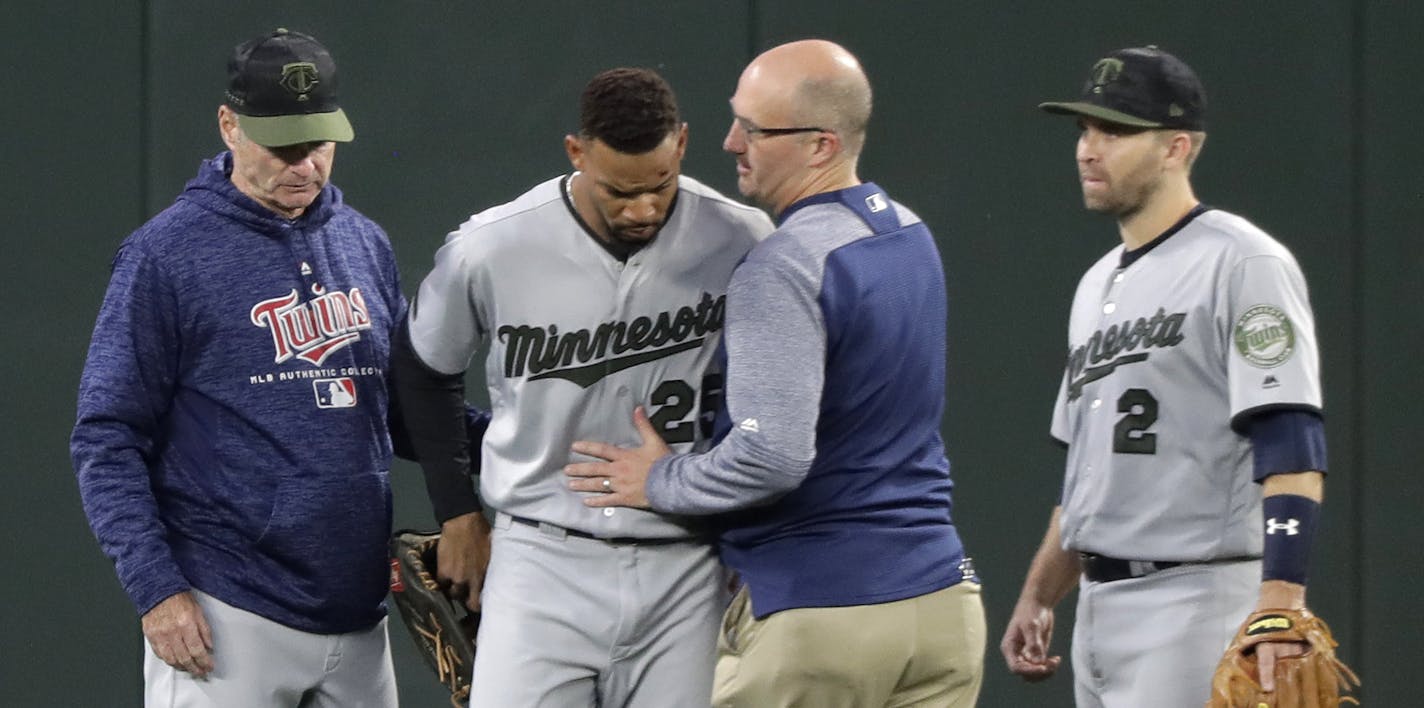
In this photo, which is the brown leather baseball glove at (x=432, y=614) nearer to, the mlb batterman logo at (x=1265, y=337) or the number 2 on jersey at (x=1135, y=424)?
the number 2 on jersey at (x=1135, y=424)

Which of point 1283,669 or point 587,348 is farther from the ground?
point 587,348

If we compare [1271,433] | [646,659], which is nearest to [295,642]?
[646,659]

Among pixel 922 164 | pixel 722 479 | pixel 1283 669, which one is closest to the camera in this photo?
pixel 722 479

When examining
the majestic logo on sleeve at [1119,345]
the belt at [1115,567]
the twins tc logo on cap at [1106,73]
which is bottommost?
the belt at [1115,567]

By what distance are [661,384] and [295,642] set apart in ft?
2.81

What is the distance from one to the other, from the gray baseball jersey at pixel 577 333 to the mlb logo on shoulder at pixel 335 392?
30cm

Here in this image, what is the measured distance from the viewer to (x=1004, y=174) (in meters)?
4.91

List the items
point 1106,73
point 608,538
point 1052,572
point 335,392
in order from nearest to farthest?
point 608,538, point 335,392, point 1106,73, point 1052,572

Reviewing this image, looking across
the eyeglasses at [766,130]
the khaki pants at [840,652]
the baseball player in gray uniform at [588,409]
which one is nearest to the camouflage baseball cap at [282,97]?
the baseball player in gray uniform at [588,409]

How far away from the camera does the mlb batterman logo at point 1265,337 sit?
3055 mm

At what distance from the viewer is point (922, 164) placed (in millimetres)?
4918

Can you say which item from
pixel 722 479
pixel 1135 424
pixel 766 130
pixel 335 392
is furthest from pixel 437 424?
pixel 1135 424

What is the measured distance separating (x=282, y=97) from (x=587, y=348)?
29.7 inches

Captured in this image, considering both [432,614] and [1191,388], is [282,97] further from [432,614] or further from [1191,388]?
[1191,388]
